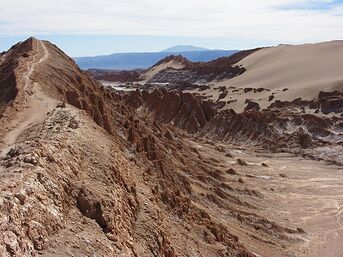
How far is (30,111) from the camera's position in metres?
25.1

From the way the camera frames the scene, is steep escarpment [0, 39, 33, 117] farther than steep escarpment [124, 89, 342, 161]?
No

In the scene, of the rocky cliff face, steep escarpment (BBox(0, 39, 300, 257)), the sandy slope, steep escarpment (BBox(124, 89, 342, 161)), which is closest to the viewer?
steep escarpment (BBox(0, 39, 300, 257))

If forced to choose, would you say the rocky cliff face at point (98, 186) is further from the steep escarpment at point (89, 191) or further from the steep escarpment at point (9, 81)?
the steep escarpment at point (9, 81)

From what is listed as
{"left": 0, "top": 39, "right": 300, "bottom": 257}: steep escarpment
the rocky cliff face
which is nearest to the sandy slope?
the rocky cliff face

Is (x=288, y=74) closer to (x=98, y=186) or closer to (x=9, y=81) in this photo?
(x=9, y=81)

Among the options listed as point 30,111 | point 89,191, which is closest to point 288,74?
point 30,111

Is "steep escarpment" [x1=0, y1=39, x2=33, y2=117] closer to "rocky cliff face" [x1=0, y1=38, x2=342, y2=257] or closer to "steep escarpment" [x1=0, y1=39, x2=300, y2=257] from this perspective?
"rocky cliff face" [x1=0, y1=38, x2=342, y2=257]

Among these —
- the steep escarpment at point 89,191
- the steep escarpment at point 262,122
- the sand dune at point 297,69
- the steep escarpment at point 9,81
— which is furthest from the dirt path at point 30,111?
the sand dune at point 297,69

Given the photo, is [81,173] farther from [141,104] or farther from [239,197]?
[141,104]

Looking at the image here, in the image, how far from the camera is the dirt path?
2047cm

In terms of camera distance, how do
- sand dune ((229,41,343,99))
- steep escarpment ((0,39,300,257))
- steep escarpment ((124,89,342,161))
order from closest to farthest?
1. steep escarpment ((0,39,300,257))
2. steep escarpment ((124,89,342,161))
3. sand dune ((229,41,343,99))

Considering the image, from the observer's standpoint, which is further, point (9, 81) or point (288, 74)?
point (288, 74)

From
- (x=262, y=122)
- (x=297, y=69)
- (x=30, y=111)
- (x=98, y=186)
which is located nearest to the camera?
(x=98, y=186)

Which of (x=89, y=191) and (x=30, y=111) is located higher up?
(x=30, y=111)
